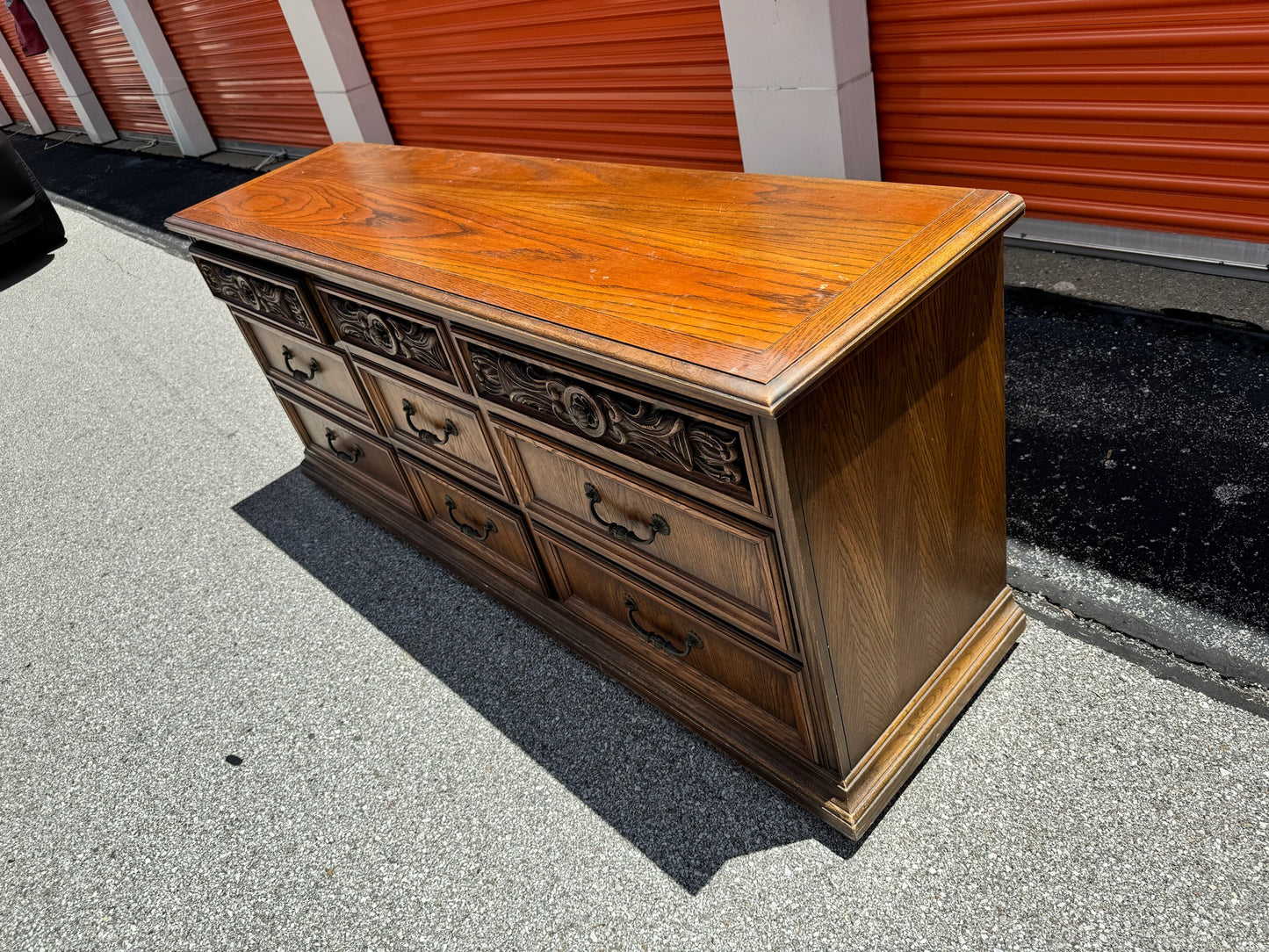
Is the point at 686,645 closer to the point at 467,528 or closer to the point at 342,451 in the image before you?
the point at 467,528

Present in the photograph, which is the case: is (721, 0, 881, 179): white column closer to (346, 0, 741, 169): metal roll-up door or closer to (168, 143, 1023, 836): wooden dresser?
(346, 0, 741, 169): metal roll-up door

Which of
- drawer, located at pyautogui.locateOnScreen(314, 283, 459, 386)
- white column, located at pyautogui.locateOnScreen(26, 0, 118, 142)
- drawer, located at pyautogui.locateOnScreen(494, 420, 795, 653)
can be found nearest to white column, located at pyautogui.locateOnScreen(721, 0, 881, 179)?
drawer, located at pyautogui.locateOnScreen(314, 283, 459, 386)

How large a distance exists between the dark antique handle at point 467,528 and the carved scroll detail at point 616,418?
611 mm

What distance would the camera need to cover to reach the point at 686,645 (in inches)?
77.4

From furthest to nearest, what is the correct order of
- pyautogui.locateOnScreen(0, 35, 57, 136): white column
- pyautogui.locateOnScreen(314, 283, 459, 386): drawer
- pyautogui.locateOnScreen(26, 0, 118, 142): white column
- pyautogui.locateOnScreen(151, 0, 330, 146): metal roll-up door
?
pyautogui.locateOnScreen(0, 35, 57, 136): white column
pyautogui.locateOnScreen(26, 0, 118, 142): white column
pyautogui.locateOnScreen(151, 0, 330, 146): metal roll-up door
pyautogui.locateOnScreen(314, 283, 459, 386): drawer

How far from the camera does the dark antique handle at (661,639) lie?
195 cm

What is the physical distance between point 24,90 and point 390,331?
15043 mm

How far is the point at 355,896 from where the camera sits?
6.39ft

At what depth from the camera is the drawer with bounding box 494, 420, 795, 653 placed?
1.62 meters

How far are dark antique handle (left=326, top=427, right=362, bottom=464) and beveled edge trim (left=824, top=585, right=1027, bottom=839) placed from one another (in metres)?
1.91

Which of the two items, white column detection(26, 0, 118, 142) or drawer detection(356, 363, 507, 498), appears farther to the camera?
white column detection(26, 0, 118, 142)

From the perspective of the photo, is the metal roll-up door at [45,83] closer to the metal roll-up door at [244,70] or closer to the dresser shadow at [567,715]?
the metal roll-up door at [244,70]

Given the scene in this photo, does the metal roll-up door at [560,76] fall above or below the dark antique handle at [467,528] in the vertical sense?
above

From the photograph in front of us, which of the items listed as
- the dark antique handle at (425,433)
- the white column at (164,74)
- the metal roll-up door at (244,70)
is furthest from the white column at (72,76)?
the dark antique handle at (425,433)
